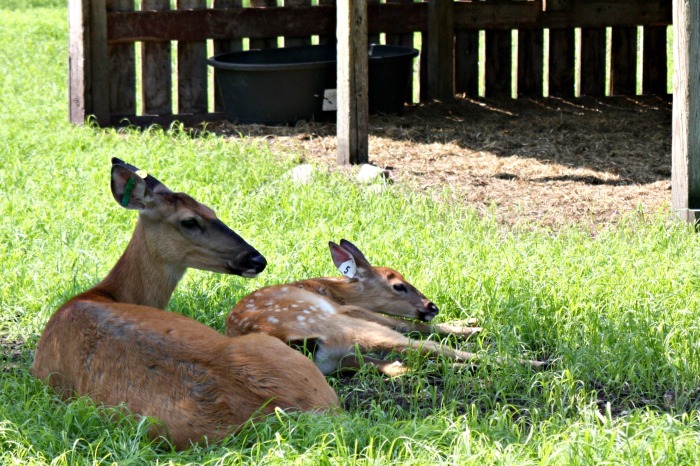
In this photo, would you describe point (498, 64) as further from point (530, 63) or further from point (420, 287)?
point (420, 287)

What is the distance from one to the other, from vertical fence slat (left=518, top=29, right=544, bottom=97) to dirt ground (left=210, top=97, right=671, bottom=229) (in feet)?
0.93

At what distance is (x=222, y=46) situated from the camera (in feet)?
36.3

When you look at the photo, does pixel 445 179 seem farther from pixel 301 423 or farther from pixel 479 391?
pixel 301 423

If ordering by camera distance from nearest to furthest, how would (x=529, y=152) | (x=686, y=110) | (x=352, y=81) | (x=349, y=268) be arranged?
(x=349, y=268) → (x=686, y=110) → (x=352, y=81) → (x=529, y=152)

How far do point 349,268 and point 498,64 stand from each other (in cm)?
696

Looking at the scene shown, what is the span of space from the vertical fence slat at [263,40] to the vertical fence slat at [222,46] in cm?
13

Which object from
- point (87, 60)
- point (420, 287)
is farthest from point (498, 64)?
point (420, 287)

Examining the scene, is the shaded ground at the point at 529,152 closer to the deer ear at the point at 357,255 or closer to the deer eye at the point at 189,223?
the deer eye at the point at 189,223

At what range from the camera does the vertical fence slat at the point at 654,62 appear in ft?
40.1

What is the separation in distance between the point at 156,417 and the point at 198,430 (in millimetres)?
168

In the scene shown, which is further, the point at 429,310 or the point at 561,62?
the point at 561,62

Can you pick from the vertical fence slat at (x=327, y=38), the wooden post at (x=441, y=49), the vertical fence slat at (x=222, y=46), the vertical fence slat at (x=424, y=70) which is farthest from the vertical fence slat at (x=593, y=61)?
the vertical fence slat at (x=222, y=46)

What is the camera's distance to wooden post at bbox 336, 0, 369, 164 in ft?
28.1

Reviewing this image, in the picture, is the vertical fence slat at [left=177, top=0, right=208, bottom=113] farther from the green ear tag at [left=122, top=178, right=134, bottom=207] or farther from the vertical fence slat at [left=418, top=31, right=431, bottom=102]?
the green ear tag at [left=122, top=178, right=134, bottom=207]
